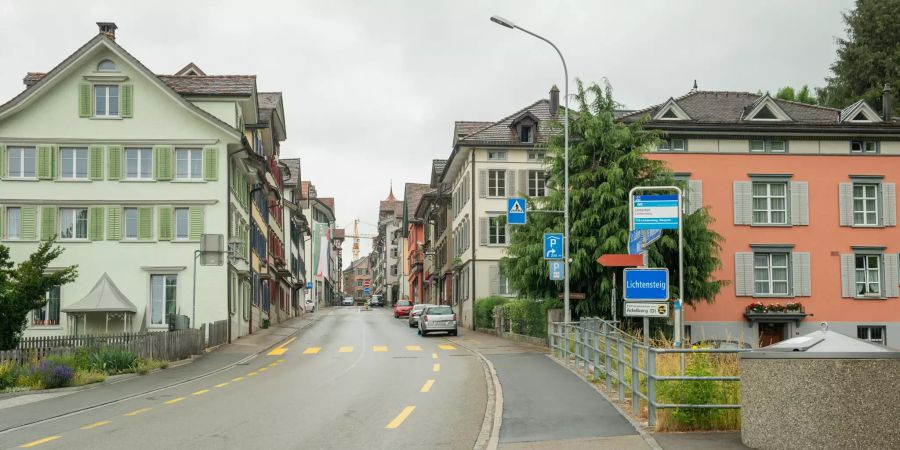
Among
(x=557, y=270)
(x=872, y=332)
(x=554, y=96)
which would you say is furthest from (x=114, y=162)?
(x=872, y=332)

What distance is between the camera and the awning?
3700cm

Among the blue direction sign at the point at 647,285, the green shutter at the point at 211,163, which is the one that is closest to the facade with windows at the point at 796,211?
the green shutter at the point at 211,163

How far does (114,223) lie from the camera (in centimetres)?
3869

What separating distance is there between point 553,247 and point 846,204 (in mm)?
18393

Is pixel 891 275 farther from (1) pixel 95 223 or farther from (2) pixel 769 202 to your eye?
(1) pixel 95 223

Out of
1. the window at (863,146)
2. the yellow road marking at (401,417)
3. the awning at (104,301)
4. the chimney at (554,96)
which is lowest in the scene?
the yellow road marking at (401,417)

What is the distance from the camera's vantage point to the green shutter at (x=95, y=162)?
127 ft

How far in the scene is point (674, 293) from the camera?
1316 inches

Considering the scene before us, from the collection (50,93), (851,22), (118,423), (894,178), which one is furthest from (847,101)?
(118,423)

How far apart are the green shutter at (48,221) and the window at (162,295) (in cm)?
442

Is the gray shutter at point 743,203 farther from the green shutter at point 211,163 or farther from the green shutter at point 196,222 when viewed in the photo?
the green shutter at point 196,222

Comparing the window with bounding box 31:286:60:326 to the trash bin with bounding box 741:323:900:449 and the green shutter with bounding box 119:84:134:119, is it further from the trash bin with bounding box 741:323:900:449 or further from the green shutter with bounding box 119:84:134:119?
the trash bin with bounding box 741:323:900:449

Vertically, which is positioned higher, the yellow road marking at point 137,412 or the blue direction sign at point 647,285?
the blue direction sign at point 647,285

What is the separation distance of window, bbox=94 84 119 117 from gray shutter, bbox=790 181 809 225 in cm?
2857
